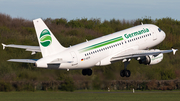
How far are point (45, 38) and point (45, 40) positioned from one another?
0.23 m

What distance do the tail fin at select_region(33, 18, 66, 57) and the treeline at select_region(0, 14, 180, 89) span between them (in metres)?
10.6

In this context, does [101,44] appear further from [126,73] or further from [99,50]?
[126,73]

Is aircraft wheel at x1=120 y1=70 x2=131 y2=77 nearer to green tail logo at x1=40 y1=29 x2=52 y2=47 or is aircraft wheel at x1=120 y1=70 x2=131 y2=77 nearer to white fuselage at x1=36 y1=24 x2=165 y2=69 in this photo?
white fuselage at x1=36 y1=24 x2=165 y2=69

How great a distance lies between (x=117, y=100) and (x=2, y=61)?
23.3 meters

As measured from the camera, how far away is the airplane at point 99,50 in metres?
48.4

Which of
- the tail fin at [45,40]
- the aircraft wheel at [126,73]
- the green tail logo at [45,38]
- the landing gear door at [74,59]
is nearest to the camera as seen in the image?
the tail fin at [45,40]

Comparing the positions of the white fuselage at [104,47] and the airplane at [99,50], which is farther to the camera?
the white fuselage at [104,47]

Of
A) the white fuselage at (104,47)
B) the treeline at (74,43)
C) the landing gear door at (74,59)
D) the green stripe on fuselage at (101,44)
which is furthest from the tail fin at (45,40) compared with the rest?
the treeline at (74,43)

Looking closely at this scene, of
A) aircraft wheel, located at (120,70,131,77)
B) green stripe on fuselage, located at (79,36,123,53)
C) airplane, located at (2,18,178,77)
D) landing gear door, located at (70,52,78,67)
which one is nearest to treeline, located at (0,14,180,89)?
aircraft wheel, located at (120,70,131,77)

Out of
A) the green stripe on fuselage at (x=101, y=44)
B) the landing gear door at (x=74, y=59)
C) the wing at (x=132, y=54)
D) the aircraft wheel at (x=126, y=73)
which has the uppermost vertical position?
the green stripe on fuselage at (x=101, y=44)

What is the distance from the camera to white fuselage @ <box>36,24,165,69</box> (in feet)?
163

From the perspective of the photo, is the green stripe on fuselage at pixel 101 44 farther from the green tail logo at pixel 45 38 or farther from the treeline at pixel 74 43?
the treeline at pixel 74 43

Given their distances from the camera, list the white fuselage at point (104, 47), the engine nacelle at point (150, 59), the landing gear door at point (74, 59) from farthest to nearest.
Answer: the engine nacelle at point (150, 59), the landing gear door at point (74, 59), the white fuselage at point (104, 47)

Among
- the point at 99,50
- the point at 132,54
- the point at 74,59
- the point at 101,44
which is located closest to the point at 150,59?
the point at 132,54
